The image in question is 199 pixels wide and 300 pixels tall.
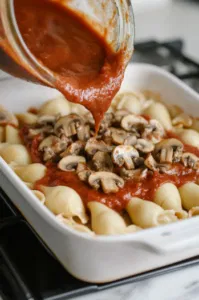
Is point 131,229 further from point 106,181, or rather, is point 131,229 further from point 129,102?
point 129,102

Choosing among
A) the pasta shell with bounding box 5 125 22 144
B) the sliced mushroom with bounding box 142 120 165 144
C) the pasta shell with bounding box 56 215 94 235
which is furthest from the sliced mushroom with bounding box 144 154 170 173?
the pasta shell with bounding box 5 125 22 144

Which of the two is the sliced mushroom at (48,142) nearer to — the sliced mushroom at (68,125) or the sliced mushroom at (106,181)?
the sliced mushroom at (68,125)

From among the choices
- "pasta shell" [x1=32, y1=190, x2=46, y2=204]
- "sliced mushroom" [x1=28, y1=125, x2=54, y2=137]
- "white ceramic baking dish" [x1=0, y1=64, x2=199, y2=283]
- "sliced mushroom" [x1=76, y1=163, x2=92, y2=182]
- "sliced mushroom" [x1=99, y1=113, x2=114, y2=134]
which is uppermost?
"white ceramic baking dish" [x1=0, y1=64, x2=199, y2=283]

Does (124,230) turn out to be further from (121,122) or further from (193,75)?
(193,75)

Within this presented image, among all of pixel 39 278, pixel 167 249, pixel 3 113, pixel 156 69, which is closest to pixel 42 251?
pixel 39 278

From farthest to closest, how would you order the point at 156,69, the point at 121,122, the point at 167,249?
the point at 156,69, the point at 121,122, the point at 167,249

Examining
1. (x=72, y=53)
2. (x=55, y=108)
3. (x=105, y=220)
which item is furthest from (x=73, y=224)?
(x=55, y=108)

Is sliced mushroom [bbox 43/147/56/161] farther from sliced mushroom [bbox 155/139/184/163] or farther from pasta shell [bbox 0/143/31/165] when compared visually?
sliced mushroom [bbox 155/139/184/163]
